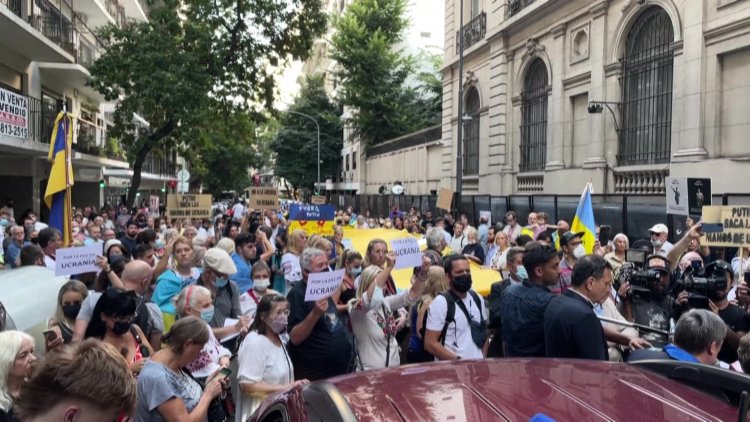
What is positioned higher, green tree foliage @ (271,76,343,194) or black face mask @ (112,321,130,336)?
green tree foliage @ (271,76,343,194)

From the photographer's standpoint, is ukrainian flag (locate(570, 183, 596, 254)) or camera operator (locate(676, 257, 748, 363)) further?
ukrainian flag (locate(570, 183, 596, 254))

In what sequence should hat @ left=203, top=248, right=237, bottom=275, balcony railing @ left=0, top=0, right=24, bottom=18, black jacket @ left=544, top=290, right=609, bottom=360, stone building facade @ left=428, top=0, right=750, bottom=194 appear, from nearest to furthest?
black jacket @ left=544, top=290, right=609, bottom=360 < hat @ left=203, top=248, right=237, bottom=275 < stone building facade @ left=428, top=0, right=750, bottom=194 < balcony railing @ left=0, top=0, right=24, bottom=18

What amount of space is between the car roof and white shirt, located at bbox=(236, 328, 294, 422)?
1610 mm

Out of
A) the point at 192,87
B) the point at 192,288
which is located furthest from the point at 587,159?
the point at 192,288

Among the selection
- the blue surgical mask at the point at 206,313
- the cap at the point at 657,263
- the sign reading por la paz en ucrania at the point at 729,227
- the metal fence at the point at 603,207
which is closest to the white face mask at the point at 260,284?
the blue surgical mask at the point at 206,313

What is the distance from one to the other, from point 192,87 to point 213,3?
305 centimetres

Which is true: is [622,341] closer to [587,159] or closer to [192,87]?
[587,159]

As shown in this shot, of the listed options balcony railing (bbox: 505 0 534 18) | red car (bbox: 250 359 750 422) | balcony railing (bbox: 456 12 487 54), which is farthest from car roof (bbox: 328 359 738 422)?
balcony railing (bbox: 456 12 487 54)

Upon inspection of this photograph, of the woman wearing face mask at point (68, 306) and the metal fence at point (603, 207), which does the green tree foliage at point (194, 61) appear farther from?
the woman wearing face mask at point (68, 306)

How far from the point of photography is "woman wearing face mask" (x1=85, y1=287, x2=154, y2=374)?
13.9 feet

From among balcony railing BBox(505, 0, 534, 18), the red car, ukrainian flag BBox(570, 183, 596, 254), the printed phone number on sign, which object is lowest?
the red car

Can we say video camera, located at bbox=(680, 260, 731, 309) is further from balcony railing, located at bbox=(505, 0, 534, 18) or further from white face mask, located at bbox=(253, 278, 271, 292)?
balcony railing, located at bbox=(505, 0, 534, 18)

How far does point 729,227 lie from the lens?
26.4 feet

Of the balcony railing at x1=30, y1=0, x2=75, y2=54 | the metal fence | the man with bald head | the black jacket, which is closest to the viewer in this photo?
the black jacket
